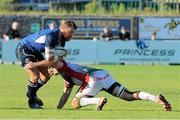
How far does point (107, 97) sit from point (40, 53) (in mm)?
4029

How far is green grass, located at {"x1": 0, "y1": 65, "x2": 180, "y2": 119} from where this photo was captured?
44.6 feet

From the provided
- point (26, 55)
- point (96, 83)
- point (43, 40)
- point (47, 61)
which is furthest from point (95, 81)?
point (26, 55)

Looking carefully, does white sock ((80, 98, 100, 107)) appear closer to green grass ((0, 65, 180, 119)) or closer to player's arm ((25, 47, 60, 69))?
green grass ((0, 65, 180, 119))

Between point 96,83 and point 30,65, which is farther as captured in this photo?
point 30,65

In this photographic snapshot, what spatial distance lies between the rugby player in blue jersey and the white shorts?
198 millimetres

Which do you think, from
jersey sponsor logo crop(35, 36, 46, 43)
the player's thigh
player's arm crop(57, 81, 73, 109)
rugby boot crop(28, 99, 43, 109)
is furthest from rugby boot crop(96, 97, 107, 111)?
jersey sponsor logo crop(35, 36, 46, 43)

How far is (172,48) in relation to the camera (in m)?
37.1

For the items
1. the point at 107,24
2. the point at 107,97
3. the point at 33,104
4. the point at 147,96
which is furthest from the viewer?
the point at 107,24

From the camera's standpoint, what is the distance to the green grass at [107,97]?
13.6 metres

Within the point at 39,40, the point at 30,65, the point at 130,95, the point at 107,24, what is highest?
the point at 39,40

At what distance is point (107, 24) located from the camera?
159 feet

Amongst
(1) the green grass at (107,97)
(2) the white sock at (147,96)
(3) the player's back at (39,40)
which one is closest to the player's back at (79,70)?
(1) the green grass at (107,97)

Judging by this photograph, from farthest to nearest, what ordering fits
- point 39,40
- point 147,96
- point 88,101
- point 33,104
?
point 33,104
point 39,40
point 88,101
point 147,96

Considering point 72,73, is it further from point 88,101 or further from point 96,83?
point 88,101
